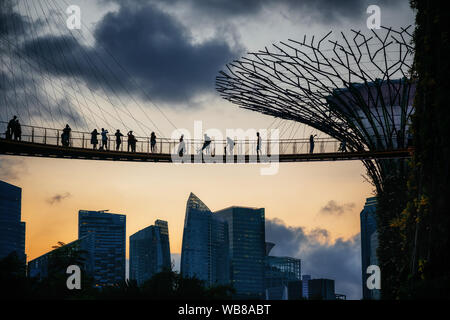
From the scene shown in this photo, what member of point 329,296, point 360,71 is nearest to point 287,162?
point 360,71

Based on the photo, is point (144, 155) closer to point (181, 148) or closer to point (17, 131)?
point (181, 148)

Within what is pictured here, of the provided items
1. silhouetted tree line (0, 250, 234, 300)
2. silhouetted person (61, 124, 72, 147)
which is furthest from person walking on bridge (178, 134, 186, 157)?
silhouetted tree line (0, 250, 234, 300)

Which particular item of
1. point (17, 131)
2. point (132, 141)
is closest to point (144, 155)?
point (132, 141)

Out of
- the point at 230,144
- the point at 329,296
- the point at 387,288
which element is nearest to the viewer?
the point at 387,288

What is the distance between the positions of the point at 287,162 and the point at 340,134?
11.8ft

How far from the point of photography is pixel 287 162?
1542 inches

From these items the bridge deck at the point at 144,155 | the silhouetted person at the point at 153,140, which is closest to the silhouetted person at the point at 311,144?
the bridge deck at the point at 144,155

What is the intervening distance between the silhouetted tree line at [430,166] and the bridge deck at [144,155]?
16.0 metres

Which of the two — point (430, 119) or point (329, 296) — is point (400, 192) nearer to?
point (430, 119)

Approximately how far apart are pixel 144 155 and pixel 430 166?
23.5 metres

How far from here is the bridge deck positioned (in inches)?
1313

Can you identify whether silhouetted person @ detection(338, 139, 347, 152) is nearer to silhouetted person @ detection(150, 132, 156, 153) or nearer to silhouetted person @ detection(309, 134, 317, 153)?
silhouetted person @ detection(309, 134, 317, 153)

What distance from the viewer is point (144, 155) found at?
37312 millimetres

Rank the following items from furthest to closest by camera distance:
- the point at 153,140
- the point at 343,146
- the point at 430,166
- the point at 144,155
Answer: the point at 153,140 → the point at 343,146 → the point at 144,155 → the point at 430,166
